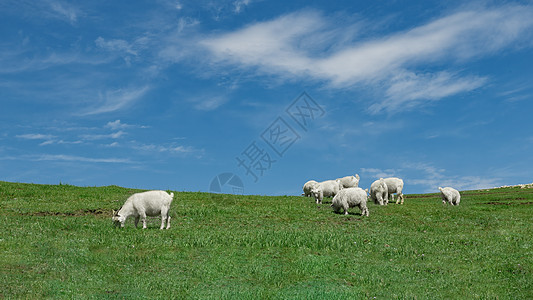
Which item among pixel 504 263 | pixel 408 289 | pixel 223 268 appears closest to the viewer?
pixel 408 289

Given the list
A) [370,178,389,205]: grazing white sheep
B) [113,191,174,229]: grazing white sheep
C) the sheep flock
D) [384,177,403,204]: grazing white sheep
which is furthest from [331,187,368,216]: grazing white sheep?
[384,177,403,204]: grazing white sheep

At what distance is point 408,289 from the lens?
575 inches

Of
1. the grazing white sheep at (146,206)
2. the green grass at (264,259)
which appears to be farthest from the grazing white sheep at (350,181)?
the grazing white sheep at (146,206)

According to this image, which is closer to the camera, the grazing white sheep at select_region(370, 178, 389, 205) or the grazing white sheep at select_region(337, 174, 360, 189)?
the grazing white sheep at select_region(370, 178, 389, 205)

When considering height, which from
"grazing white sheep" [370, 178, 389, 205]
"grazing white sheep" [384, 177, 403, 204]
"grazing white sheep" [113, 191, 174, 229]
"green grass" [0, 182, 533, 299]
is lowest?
"green grass" [0, 182, 533, 299]

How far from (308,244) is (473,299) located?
723 centimetres

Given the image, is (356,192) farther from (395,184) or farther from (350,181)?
(350,181)

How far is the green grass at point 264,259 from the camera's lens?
46.5 feet

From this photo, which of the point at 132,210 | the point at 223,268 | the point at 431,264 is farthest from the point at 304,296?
the point at 132,210

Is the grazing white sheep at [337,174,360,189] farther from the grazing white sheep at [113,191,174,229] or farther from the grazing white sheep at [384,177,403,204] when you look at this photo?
the grazing white sheep at [113,191,174,229]

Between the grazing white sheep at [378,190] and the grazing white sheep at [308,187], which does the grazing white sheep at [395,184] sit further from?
the grazing white sheep at [308,187]

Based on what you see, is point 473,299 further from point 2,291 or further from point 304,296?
point 2,291

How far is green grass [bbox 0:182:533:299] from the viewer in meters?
14.2

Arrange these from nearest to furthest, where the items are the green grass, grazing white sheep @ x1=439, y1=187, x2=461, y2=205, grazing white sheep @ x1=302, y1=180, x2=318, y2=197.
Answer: the green grass < grazing white sheep @ x1=439, y1=187, x2=461, y2=205 < grazing white sheep @ x1=302, y1=180, x2=318, y2=197
